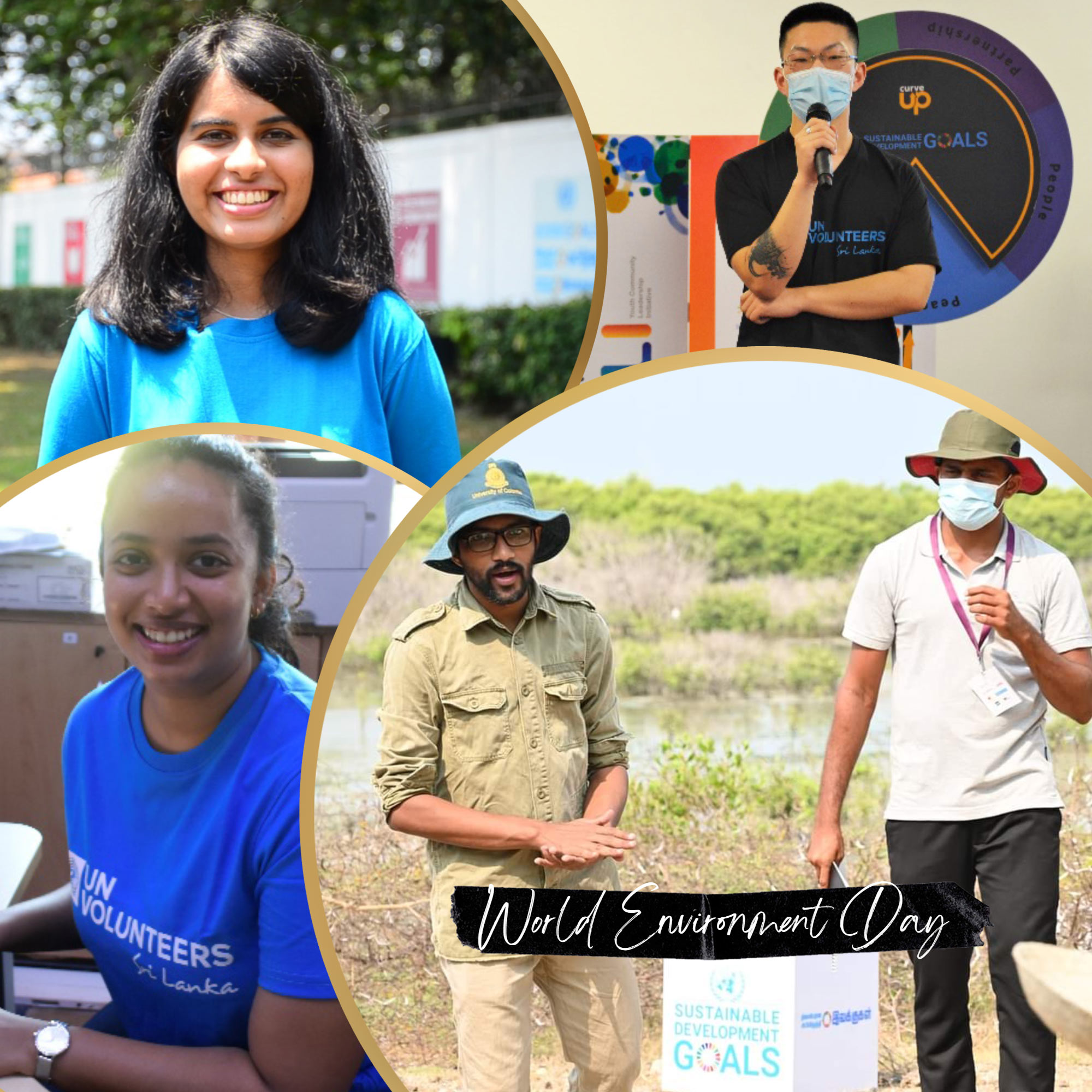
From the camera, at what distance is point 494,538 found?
6.71 ft

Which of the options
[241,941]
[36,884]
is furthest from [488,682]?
[36,884]

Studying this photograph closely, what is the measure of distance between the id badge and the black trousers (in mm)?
185

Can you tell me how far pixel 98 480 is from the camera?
7.11 ft

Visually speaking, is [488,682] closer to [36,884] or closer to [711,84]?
[36,884]

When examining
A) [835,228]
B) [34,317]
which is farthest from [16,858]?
[34,317]

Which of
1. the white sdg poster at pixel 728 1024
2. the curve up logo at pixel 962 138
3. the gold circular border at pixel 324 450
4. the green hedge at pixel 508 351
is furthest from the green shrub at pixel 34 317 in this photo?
the white sdg poster at pixel 728 1024

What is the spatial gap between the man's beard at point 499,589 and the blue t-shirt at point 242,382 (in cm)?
51

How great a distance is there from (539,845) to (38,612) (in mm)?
929

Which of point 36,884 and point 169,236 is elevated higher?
point 169,236

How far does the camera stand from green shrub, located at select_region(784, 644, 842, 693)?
2199 millimetres

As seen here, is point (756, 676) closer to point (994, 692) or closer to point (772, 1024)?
point (994, 692)

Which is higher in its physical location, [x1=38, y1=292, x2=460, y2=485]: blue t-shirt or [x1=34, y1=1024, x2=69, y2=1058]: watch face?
[x1=38, y1=292, x2=460, y2=485]: blue t-shirt

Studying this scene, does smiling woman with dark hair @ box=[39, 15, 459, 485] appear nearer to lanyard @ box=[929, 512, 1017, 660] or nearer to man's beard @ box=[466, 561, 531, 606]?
man's beard @ box=[466, 561, 531, 606]

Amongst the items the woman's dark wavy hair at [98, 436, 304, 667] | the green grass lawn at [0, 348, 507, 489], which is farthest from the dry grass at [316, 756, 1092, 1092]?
the green grass lawn at [0, 348, 507, 489]
